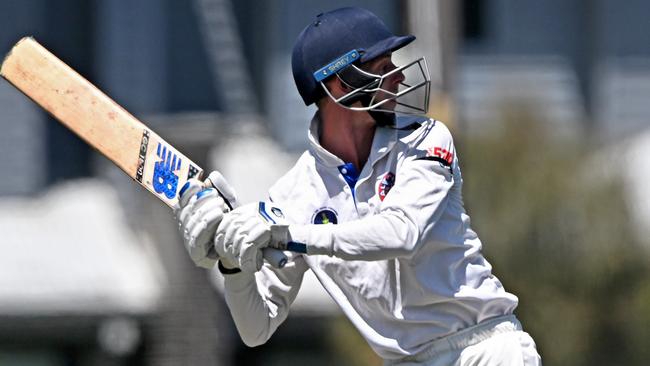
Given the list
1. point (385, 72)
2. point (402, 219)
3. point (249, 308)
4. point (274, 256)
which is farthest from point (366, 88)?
point (249, 308)

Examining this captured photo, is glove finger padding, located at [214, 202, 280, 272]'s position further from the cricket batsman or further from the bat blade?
the bat blade

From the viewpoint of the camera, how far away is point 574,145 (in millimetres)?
9844

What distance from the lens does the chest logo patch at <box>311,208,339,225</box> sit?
434 cm

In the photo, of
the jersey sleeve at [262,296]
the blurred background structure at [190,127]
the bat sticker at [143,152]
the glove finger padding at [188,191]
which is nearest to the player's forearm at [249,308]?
the jersey sleeve at [262,296]

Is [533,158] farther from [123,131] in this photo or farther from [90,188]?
[123,131]

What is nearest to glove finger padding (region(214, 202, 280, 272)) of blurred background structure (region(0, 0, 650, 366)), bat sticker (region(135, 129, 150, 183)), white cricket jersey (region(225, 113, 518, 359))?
white cricket jersey (region(225, 113, 518, 359))

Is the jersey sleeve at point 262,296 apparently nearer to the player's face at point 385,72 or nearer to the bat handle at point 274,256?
the bat handle at point 274,256

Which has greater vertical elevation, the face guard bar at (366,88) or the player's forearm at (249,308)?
the face guard bar at (366,88)

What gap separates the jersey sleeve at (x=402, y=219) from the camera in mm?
4051

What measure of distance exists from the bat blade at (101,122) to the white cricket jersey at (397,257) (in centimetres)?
29

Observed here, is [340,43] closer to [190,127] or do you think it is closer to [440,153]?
[440,153]

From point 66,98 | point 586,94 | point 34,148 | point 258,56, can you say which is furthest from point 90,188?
point 66,98

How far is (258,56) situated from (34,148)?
1625 millimetres

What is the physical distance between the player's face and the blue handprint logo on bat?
52 cm
